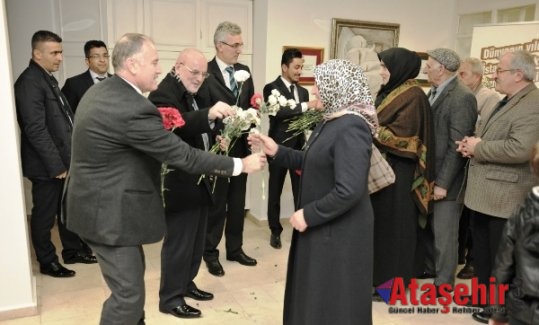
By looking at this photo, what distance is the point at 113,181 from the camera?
72.5 inches

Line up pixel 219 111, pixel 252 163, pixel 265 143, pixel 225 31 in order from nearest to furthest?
pixel 252 163 < pixel 265 143 < pixel 219 111 < pixel 225 31

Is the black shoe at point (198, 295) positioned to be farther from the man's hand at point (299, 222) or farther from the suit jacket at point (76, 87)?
the suit jacket at point (76, 87)

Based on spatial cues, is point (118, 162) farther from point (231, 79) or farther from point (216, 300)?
point (231, 79)

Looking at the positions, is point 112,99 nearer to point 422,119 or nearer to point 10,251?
point 10,251

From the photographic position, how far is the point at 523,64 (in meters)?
2.50

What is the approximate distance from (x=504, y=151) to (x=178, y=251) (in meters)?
1.97

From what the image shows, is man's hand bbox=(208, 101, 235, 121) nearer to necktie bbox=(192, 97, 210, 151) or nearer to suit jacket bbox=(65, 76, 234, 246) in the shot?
necktie bbox=(192, 97, 210, 151)

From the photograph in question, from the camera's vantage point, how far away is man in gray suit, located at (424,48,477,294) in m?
2.91

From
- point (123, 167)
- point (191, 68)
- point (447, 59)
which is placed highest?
point (447, 59)

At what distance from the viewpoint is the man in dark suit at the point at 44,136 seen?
10.2ft

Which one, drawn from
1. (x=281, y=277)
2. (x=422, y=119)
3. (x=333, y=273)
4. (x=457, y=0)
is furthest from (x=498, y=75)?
(x=457, y=0)

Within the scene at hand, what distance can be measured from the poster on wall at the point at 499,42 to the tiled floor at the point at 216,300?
257 centimetres

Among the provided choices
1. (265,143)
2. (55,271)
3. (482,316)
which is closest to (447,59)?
(265,143)

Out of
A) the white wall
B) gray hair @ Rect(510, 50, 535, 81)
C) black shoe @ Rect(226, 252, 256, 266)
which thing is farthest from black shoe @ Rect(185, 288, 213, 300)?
gray hair @ Rect(510, 50, 535, 81)
